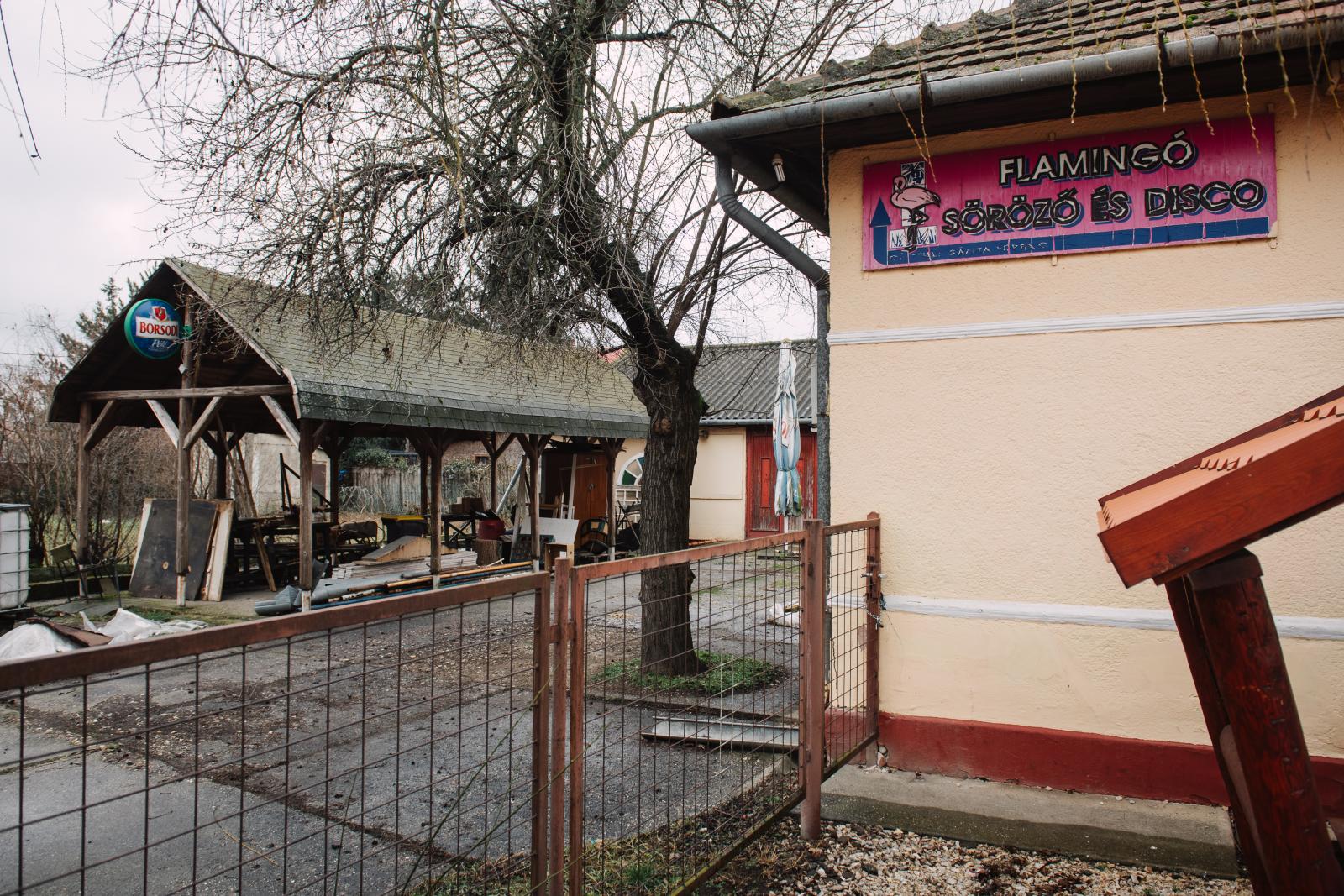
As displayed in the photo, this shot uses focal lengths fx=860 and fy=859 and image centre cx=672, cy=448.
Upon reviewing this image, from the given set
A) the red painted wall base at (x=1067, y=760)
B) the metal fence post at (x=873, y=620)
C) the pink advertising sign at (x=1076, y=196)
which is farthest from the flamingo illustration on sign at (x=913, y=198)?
the red painted wall base at (x=1067, y=760)

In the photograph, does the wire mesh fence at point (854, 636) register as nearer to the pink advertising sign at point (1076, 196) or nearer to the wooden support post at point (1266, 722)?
the pink advertising sign at point (1076, 196)

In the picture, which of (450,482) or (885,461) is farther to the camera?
(450,482)

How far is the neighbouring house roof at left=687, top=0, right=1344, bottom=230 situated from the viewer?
3787 mm

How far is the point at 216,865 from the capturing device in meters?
4.12

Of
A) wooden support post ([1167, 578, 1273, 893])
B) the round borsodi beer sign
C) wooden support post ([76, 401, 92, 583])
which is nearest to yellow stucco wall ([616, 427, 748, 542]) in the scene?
the round borsodi beer sign

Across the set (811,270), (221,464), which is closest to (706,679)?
(811,270)

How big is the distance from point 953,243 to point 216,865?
490 cm

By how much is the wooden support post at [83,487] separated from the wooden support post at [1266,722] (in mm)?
13721

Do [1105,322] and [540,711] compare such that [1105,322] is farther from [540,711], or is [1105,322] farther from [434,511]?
[434,511]

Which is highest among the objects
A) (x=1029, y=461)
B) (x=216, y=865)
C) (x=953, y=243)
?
(x=953, y=243)

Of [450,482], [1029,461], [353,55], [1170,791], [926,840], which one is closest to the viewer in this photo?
[926,840]

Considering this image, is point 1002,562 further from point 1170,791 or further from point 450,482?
point 450,482

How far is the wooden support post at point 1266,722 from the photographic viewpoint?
1.73 m

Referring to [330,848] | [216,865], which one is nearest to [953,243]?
[330,848]
